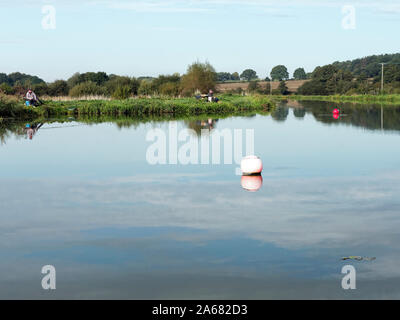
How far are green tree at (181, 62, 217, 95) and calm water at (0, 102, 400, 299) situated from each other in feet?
140

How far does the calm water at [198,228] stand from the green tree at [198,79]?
140 feet

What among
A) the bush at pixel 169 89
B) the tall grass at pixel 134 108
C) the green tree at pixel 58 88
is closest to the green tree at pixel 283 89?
the bush at pixel 169 89

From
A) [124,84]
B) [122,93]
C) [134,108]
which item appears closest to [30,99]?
[134,108]

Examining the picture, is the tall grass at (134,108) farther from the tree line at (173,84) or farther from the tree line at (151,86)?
the tree line at (151,86)

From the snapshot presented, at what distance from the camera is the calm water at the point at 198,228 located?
6.62 m

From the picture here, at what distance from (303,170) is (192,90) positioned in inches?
1770

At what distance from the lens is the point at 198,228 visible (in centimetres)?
896

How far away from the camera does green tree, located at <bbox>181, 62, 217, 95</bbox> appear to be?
59.4 m

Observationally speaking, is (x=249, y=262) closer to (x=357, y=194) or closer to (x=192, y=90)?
(x=357, y=194)

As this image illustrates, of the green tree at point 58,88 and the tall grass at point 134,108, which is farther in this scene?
the green tree at point 58,88

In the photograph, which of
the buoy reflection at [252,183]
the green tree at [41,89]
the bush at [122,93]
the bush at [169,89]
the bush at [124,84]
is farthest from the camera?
the green tree at [41,89]
